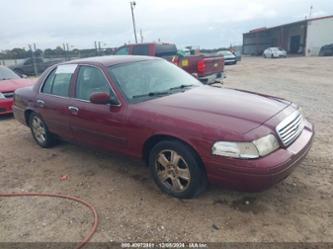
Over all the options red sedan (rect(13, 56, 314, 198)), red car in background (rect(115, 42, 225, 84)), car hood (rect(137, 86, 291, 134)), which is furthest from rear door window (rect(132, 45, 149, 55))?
car hood (rect(137, 86, 291, 134))

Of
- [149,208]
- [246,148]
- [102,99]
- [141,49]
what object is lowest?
[149,208]

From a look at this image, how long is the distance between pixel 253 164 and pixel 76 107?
263cm

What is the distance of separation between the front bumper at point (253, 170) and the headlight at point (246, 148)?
5 centimetres

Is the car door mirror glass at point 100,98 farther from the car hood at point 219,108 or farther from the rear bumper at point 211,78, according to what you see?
the rear bumper at point 211,78

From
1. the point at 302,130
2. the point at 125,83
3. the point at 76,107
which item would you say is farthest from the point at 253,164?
the point at 76,107

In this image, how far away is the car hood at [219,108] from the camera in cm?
302

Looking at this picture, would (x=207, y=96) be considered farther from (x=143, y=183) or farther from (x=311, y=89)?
(x=311, y=89)

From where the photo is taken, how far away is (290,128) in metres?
3.26

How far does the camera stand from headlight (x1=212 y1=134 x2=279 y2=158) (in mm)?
2836

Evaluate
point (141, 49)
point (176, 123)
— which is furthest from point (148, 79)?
point (141, 49)

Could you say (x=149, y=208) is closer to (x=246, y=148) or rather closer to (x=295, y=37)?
(x=246, y=148)

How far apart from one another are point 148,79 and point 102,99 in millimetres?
772

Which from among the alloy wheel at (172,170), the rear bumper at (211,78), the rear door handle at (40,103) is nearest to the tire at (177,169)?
the alloy wheel at (172,170)

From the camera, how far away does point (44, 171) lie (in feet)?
14.8
